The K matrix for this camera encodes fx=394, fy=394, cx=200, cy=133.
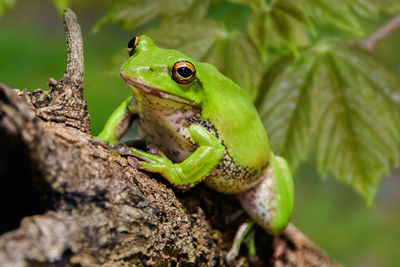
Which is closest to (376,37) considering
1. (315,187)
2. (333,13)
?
(333,13)

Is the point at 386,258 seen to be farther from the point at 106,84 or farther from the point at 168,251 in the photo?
the point at 168,251

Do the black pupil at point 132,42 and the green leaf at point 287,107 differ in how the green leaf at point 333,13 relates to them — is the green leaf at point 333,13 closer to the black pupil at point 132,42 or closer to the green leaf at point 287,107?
the green leaf at point 287,107

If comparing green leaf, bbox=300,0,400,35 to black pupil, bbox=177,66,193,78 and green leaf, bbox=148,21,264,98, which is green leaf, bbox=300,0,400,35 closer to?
green leaf, bbox=148,21,264,98

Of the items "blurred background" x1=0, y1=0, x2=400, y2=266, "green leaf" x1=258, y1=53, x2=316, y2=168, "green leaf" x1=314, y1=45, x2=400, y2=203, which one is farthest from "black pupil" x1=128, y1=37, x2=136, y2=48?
"blurred background" x1=0, y1=0, x2=400, y2=266

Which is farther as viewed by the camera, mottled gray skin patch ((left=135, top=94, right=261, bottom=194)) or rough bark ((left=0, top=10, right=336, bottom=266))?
mottled gray skin patch ((left=135, top=94, right=261, bottom=194))

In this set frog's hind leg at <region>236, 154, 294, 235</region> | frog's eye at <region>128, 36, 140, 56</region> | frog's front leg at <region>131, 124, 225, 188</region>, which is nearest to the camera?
frog's front leg at <region>131, 124, 225, 188</region>

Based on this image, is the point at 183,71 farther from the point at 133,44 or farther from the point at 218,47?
the point at 218,47
